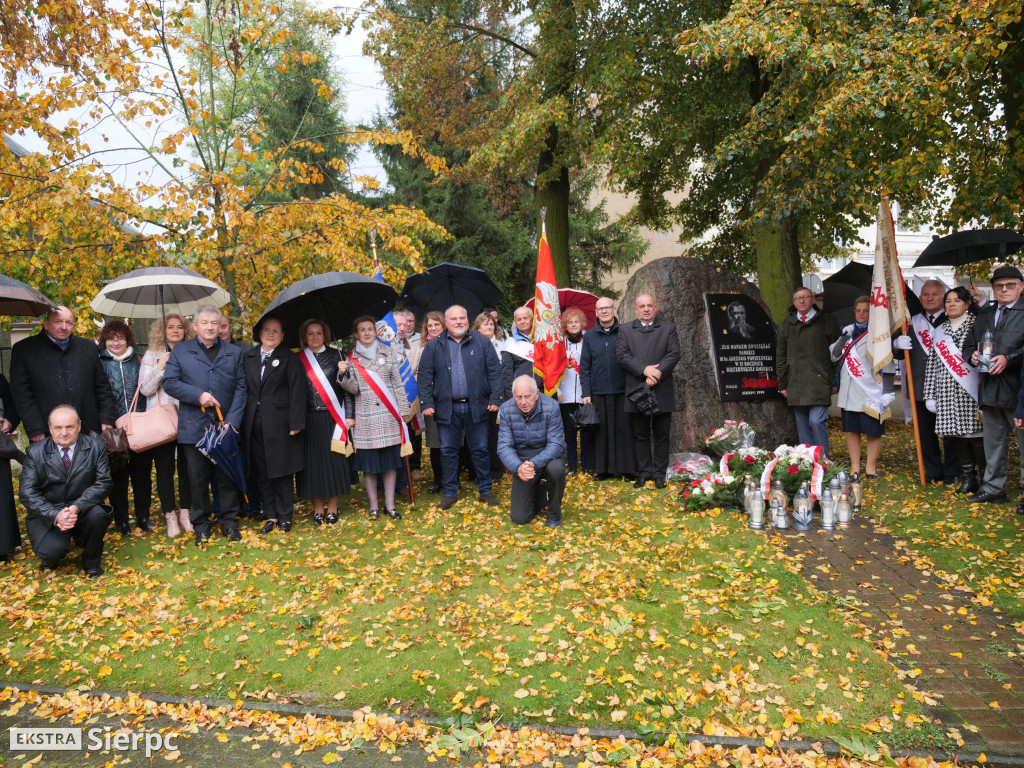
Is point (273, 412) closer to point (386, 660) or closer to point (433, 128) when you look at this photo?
point (386, 660)

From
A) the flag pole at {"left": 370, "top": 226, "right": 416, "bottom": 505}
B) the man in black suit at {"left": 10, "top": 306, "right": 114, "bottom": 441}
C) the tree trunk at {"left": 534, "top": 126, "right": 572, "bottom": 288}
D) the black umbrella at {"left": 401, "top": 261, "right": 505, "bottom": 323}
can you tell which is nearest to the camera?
the man in black suit at {"left": 10, "top": 306, "right": 114, "bottom": 441}

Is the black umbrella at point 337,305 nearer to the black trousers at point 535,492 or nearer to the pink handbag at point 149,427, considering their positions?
the pink handbag at point 149,427

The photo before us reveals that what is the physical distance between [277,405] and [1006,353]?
6519 mm

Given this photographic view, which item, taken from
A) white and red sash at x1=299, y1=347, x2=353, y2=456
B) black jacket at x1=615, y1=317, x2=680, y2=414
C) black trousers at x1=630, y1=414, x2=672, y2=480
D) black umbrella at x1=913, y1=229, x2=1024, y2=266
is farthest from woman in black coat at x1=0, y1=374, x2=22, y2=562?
black umbrella at x1=913, y1=229, x2=1024, y2=266

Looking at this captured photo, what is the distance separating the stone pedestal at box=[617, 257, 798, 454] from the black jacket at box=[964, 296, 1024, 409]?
2.44 metres

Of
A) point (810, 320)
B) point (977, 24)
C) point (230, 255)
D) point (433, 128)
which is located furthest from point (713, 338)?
point (433, 128)

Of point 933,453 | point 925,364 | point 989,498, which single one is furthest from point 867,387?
point 989,498

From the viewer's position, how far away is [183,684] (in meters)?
3.93

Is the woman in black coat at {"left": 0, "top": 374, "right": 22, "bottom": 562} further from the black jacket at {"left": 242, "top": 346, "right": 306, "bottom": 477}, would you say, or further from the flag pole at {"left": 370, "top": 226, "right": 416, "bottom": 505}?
the flag pole at {"left": 370, "top": 226, "right": 416, "bottom": 505}

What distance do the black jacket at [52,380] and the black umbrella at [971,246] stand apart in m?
8.48

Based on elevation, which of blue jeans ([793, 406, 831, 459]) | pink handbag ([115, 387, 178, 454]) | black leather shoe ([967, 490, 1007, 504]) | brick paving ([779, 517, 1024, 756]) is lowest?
brick paving ([779, 517, 1024, 756])

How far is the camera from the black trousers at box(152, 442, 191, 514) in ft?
20.5

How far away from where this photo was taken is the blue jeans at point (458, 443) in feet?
23.0

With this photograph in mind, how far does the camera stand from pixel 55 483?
5.37 metres
